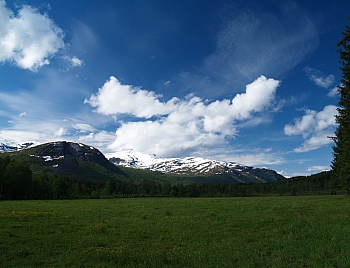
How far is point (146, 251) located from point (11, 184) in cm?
9577

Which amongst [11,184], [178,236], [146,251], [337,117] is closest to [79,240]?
[146,251]

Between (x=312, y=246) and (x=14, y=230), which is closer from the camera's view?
(x=312, y=246)

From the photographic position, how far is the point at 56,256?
42.9 feet

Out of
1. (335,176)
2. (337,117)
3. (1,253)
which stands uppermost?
(337,117)

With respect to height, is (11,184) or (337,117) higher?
(337,117)

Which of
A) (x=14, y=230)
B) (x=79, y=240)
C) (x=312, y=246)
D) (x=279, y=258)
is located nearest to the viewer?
(x=279, y=258)

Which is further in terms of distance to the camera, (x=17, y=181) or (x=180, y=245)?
(x=17, y=181)

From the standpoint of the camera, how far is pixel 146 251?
14.1 meters

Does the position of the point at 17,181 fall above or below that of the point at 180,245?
above

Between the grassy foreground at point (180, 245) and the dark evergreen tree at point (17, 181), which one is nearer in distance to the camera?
the grassy foreground at point (180, 245)

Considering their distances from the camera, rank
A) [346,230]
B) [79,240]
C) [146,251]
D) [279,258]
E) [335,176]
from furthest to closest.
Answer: [335,176]
[79,240]
[346,230]
[146,251]
[279,258]

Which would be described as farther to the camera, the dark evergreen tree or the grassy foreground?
the dark evergreen tree

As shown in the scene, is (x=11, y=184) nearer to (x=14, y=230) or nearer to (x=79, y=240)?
(x=14, y=230)

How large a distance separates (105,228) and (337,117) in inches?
1509
